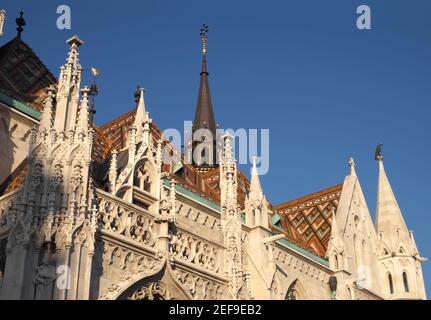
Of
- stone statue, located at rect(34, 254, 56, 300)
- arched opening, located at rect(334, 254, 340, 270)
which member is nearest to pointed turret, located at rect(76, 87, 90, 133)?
stone statue, located at rect(34, 254, 56, 300)

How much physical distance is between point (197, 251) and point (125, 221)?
1.91 meters

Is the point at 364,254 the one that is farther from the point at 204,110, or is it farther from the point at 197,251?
the point at 204,110

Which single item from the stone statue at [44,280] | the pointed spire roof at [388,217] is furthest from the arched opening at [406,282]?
the stone statue at [44,280]

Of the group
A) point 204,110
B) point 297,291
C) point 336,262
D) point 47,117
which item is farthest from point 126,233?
point 204,110

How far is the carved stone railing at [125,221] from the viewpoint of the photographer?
11.8 metres

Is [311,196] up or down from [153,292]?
up

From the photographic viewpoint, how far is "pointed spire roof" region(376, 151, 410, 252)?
23875 millimetres

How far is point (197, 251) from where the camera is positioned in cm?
A: 1353

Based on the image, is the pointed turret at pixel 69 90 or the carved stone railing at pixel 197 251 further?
the carved stone railing at pixel 197 251

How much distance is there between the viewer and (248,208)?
16.6 meters

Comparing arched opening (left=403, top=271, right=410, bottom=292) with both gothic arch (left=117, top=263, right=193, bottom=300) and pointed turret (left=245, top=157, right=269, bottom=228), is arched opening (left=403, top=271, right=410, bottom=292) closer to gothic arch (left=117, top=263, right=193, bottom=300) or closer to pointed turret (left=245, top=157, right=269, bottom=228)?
pointed turret (left=245, top=157, right=269, bottom=228)

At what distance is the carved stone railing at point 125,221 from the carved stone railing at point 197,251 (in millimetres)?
566

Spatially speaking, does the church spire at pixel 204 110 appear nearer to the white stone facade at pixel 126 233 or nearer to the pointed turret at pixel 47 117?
the white stone facade at pixel 126 233
